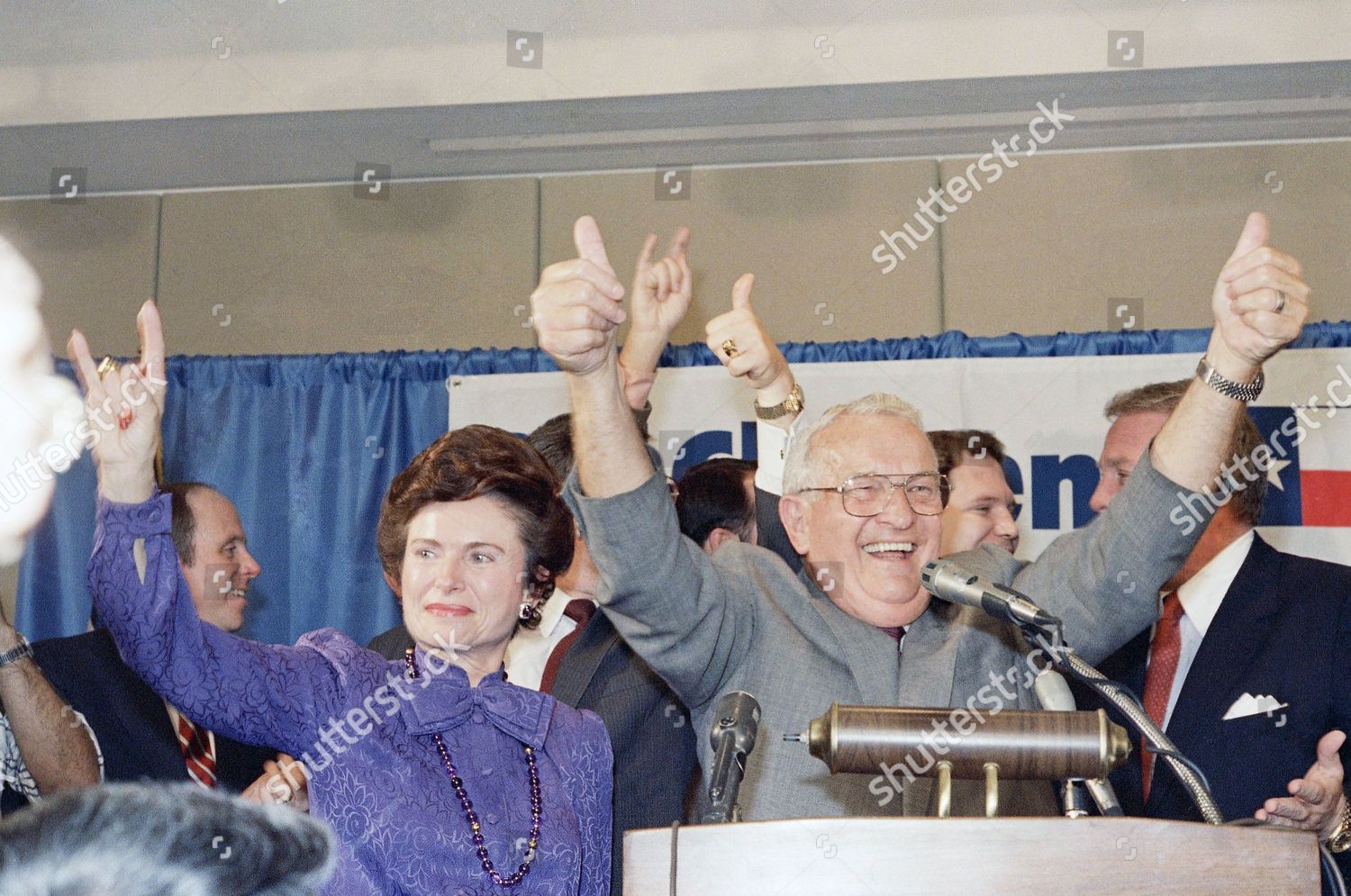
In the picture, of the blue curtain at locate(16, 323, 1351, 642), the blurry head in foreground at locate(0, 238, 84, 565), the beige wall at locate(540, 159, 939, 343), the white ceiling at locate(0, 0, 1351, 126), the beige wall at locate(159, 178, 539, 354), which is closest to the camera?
the white ceiling at locate(0, 0, 1351, 126)

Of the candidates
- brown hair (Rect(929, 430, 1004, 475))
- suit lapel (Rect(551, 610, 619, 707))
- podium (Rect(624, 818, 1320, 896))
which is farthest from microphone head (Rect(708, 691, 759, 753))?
brown hair (Rect(929, 430, 1004, 475))

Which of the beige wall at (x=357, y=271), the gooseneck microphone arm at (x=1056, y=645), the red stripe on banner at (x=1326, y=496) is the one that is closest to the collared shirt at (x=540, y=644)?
the gooseneck microphone arm at (x=1056, y=645)

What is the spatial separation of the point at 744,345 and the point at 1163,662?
103 centimetres

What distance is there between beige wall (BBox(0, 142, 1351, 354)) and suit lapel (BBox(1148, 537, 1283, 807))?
6.17ft

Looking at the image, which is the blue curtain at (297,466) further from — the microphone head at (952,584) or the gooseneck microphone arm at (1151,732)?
the gooseneck microphone arm at (1151,732)

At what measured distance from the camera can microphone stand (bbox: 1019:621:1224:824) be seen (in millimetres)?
1600

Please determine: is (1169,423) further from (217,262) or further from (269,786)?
(217,262)

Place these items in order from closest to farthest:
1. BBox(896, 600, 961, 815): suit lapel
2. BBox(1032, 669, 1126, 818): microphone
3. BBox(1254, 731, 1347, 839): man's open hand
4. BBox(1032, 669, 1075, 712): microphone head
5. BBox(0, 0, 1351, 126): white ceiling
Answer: BBox(1032, 669, 1126, 818): microphone → BBox(1032, 669, 1075, 712): microphone head → BBox(896, 600, 961, 815): suit lapel → BBox(1254, 731, 1347, 839): man's open hand → BBox(0, 0, 1351, 126): white ceiling

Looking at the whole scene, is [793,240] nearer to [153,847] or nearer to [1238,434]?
[1238,434]

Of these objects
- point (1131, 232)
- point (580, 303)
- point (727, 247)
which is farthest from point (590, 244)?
point (1131, 232)

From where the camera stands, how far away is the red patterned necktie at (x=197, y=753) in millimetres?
2734

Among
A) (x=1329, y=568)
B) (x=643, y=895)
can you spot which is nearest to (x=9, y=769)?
(x=643, y=895)

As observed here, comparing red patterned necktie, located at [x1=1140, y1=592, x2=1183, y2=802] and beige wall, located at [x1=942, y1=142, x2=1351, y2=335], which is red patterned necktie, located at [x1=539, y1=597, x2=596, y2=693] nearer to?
red patterned necktie, located at [x1=1140, y1=592, x2=1183, y2=802]

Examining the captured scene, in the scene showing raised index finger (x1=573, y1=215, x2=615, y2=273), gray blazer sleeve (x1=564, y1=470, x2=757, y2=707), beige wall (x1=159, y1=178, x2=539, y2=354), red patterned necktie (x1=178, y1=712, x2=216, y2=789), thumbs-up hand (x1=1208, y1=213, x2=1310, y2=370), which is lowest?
red patterned necktie (x1=178, y1=712, x2=216, y2=789)
